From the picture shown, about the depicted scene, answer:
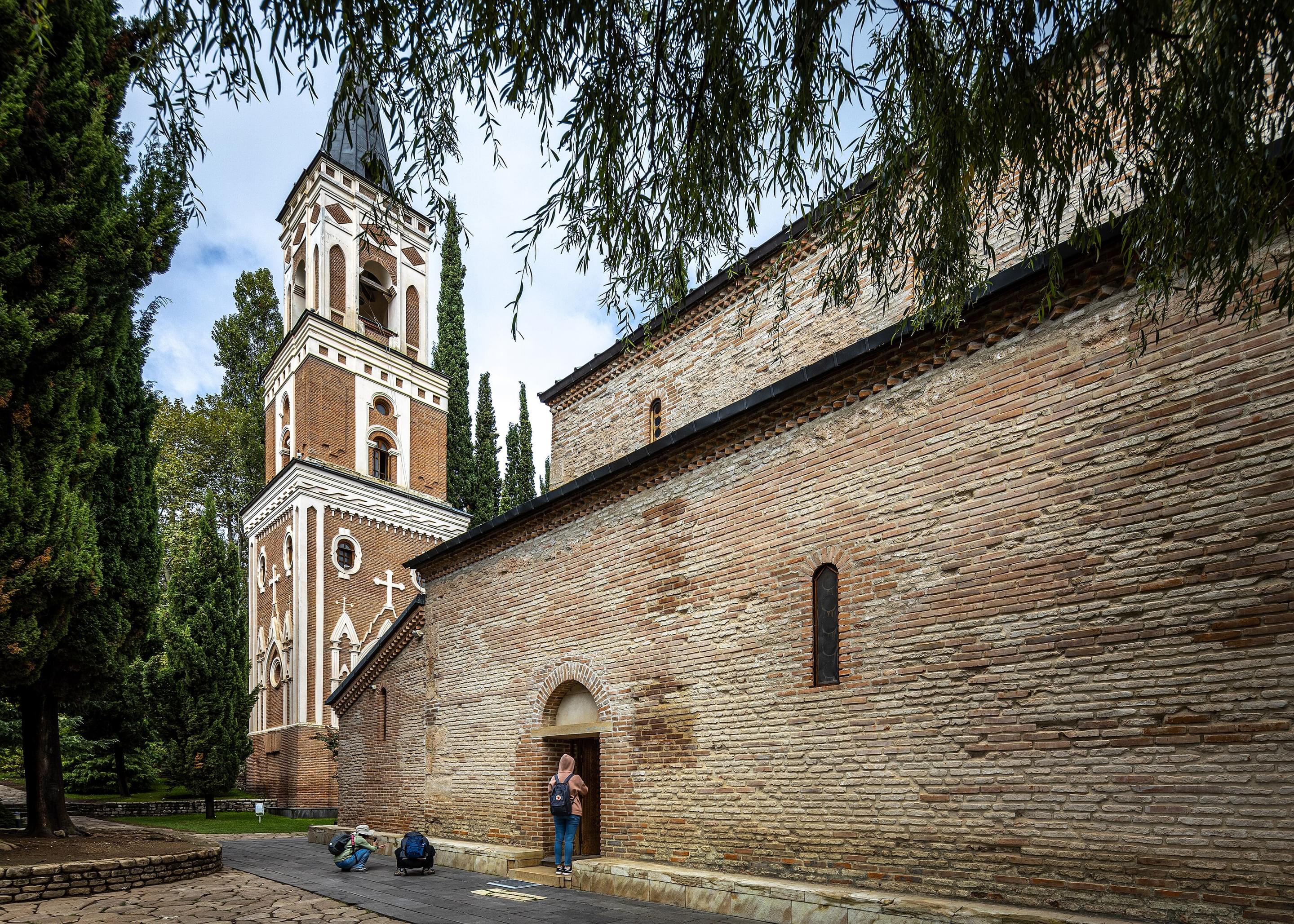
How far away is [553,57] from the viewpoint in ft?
13.6

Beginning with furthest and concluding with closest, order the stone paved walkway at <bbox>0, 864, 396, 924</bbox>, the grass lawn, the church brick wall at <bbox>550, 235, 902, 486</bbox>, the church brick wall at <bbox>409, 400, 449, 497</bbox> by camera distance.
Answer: the church brick wall at <bbox>409, 400, 449, 497</bbox>, the grass lawn, the church brick wall at <bbox>550, 235, 902, 486</bbox>, the stone paved walkway at <bbox>0, 864, 396, 924</bbox>

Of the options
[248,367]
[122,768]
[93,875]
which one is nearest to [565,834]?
[93,875]

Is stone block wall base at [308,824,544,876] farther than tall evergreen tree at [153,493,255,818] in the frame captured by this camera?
No

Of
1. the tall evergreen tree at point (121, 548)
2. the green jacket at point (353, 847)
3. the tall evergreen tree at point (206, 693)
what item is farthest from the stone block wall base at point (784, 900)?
the tall evergreen tree at point (206, 693)

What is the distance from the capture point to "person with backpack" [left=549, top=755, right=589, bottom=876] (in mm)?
9016

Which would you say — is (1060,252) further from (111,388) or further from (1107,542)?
(111,388)

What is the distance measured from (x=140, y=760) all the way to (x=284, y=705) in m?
3.84

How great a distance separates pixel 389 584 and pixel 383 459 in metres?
4.10

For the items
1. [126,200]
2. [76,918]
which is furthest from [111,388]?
[76,918]

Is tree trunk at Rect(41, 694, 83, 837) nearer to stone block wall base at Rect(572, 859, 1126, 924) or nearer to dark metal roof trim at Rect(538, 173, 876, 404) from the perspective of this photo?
stone block wall base at Rect(572, 859, 1126, 924)

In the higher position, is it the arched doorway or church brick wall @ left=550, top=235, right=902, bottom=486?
church brick wall @ left=550, top=235, right=902, bottom=486

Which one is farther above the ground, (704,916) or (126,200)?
(126,200)

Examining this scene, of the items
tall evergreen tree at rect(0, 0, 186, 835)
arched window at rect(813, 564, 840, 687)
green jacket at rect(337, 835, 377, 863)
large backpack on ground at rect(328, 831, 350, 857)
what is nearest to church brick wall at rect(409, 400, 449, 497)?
tall evergreen tree at rect(0, 0, 186, 835)

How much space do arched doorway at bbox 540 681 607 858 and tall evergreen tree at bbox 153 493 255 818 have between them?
39.5 ft
